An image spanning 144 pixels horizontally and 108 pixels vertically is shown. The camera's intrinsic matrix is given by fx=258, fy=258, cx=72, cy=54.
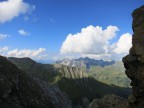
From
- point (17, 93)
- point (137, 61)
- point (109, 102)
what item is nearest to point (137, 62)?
point (137, 61)

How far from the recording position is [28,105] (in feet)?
241

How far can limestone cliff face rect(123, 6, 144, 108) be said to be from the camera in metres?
36.1

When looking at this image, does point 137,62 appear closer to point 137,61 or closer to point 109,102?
point 137,61

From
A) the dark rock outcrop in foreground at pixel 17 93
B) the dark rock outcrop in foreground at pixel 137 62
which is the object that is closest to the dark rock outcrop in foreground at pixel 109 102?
the dark rock outcrop in foreground at pixel 137 62

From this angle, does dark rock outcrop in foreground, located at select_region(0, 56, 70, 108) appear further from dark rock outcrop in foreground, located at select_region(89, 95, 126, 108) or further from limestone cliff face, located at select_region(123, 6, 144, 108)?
limestone cliff face, located at select_region(123, 6, 144, 108)

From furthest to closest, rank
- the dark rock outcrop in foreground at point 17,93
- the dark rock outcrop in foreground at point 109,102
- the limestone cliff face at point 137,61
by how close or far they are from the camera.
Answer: the dark rock outcrop in foreground at point 17,93
the dark rock outcrop in foreground at point 109,102
the limestone cliff face at point 137,61

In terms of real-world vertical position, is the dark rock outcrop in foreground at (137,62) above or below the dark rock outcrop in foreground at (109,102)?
above

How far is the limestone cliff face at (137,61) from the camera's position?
1421 inches

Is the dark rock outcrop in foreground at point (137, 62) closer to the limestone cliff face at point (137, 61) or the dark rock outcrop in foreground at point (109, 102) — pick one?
the limestone cliff face at point (137, 61)

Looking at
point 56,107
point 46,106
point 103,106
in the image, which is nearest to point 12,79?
point 46,106

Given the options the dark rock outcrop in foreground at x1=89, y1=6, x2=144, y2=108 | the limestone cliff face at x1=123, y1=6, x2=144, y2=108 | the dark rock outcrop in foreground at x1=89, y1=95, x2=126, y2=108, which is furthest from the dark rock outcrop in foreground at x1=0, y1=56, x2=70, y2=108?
the limestone cliff face at x1=123, y1=6, x2=144, y2=108

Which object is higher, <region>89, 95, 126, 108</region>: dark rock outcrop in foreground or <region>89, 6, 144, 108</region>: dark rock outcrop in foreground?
<region>89, 6, 144, 108</region>: dark rock outcrop in foreground

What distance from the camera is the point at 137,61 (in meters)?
37.5

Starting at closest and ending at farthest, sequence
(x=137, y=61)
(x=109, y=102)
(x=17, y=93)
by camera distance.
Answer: (x=137, y=61) → (x=109, y=102) → (x=17, y=93)
